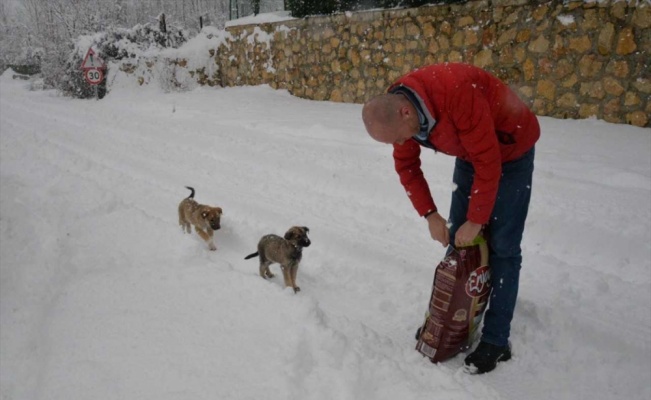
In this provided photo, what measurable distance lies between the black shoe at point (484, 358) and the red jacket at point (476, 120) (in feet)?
3.24

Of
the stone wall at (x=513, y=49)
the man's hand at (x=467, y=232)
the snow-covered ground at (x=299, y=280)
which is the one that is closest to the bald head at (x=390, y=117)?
the man's hand at (x=467, y=232)

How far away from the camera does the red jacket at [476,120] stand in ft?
6.54

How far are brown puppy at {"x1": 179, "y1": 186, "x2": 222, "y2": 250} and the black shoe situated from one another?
2985 millimetres

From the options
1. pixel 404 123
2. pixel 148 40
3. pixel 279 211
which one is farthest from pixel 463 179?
pixel 148 40

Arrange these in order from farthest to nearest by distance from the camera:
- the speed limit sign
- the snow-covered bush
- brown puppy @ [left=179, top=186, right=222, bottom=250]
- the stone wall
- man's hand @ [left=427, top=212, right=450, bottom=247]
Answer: the snow-covered bush
the speed limit sign
the stone wall
brown puppy @ [left=179, top=186, right=222, bottom=250]
man's hand @ [left=427, top=212, right=450, bottom=247]

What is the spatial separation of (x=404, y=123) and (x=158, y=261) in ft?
8.84

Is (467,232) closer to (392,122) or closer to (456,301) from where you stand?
(456,301)

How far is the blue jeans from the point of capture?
239cm

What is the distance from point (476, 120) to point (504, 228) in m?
0.81

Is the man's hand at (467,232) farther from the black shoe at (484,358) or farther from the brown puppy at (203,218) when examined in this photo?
the brown puppy at (203,218)

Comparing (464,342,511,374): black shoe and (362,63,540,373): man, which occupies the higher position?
(362,63,540,373): man

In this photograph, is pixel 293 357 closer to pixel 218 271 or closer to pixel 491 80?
pixel 218 271

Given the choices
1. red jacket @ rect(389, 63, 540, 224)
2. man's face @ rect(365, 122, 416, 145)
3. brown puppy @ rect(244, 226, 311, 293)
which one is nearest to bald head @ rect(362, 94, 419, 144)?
man's face @ rect(365, 122, 416, 145)

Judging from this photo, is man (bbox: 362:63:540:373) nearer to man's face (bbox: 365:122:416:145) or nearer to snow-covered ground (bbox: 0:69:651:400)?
man's face (bbox: 365:122:416:145)
